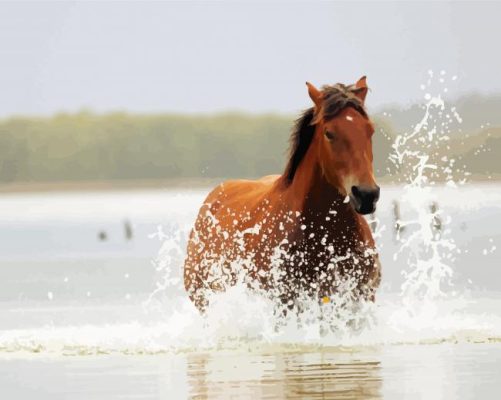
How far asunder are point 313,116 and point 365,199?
1160mm

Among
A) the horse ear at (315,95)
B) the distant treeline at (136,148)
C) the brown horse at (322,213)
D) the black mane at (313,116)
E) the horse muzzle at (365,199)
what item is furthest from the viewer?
the distant treeline at (136,148)

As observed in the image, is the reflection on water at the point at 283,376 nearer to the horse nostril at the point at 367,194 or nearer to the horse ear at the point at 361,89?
the horse nostril at the point at 367,194

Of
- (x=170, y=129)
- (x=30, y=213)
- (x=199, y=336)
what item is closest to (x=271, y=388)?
(x=199, y=336)

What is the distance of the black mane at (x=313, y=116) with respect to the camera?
11898mm

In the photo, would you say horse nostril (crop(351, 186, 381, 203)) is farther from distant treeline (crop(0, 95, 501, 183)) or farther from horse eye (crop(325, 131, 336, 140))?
distant treeline (crop(0, 95, 501, 183))

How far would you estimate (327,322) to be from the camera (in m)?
12.3

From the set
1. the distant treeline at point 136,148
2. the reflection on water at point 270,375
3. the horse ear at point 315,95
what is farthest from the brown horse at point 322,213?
the distant treeline at point 136,148

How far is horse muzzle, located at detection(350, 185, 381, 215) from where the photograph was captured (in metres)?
11.3

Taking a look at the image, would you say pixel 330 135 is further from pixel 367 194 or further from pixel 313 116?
pixel 367 194

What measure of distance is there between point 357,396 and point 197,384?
1.36 m

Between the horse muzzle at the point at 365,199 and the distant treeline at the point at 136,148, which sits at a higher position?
the distant treeline at the point at 136,148

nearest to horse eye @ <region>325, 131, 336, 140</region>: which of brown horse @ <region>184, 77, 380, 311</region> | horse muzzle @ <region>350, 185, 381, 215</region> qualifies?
brown horse @ <region>184, 77, 380, 311</region>

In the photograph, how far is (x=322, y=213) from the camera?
11992 millimetres

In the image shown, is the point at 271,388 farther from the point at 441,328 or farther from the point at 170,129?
the point at 170,129
